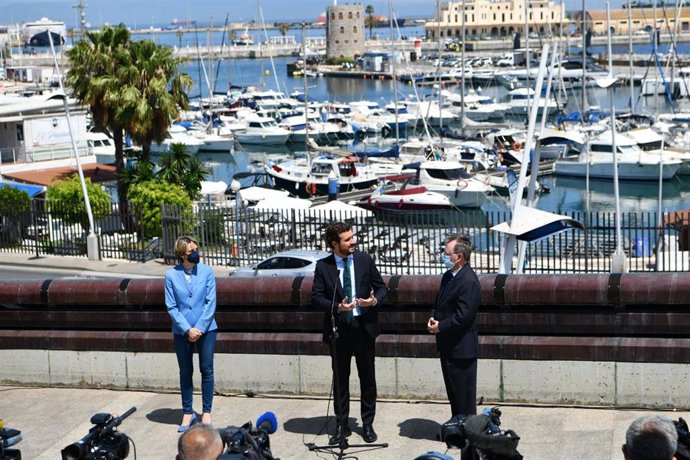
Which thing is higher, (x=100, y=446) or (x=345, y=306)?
(x=345, y=306)

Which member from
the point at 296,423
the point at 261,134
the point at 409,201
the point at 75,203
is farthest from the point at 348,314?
the point at 261,134

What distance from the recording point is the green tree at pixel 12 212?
3080cm

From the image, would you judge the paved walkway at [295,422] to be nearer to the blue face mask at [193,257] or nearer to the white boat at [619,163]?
the blue face mask at [193,257]

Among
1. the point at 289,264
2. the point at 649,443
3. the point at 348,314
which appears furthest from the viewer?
the point at 289,264

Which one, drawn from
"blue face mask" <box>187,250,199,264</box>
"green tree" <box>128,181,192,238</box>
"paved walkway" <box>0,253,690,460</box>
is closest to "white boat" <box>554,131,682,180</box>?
"green tree" <box>128,181,192,238</box>

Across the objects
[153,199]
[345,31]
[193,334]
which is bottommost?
[153,199]

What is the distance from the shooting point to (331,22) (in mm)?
193125

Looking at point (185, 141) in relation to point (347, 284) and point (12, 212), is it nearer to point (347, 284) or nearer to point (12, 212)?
point (12, 212)

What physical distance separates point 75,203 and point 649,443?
29404mm

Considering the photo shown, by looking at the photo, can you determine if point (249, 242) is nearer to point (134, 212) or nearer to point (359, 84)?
point (134, 212)

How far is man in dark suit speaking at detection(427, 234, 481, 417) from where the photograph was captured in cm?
915

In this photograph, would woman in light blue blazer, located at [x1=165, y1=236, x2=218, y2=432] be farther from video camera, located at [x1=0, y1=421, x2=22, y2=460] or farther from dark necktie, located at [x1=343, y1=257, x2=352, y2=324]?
video camera, located at [x1=0, y1=421, x2=22, y2=460]

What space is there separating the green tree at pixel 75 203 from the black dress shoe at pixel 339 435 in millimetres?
22658

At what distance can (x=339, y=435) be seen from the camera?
9.64 m
